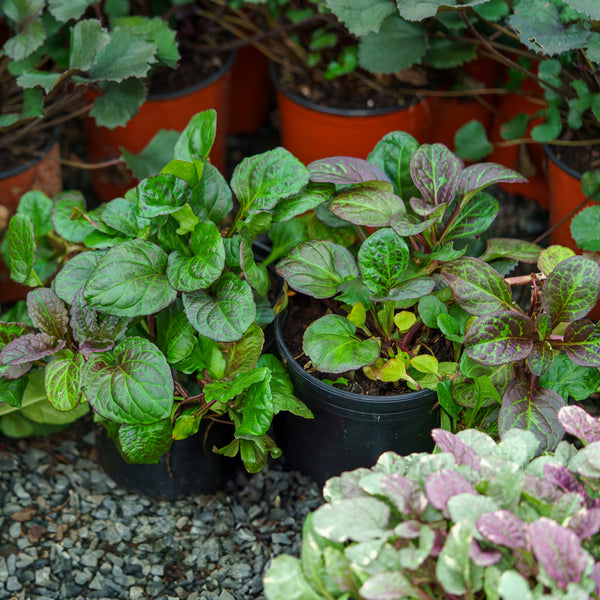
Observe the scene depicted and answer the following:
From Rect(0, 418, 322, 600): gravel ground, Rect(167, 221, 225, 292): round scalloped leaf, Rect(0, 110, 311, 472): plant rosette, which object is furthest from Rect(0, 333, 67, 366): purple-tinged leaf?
Rect(0, 418, 322, 600): gravel ground

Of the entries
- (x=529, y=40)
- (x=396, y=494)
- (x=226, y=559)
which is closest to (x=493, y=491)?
(x=396, y=494)

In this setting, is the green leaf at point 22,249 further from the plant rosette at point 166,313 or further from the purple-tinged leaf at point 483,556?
the purple-tinged leaf at point 483,556

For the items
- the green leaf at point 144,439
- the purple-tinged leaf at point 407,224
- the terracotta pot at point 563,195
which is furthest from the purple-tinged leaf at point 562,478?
the terracotta pot at point 563,195

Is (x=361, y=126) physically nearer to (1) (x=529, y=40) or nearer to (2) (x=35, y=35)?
(1) (x=529, y=40)

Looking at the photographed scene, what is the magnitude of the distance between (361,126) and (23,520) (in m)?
1.35

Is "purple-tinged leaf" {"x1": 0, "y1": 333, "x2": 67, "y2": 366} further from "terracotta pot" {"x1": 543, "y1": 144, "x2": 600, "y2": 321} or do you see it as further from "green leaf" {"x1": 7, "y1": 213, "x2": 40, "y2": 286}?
"terracotta pot" {"x1": 543, "y1": 144, "x2": 600, "y2": 321}

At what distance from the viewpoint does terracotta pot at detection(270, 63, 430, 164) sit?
2148 mm

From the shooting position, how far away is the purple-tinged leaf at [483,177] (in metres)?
1.42

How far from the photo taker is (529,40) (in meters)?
1.59

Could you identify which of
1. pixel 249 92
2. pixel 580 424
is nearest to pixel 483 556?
pixel 580 424

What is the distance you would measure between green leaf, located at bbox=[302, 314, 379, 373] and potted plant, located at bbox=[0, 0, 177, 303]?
746 millimetres

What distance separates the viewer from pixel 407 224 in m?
1.38

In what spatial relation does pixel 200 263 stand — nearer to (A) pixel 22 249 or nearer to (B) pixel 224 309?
(B) pixel 224 309

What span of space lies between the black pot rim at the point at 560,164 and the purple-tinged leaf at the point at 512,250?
1.50 ft
